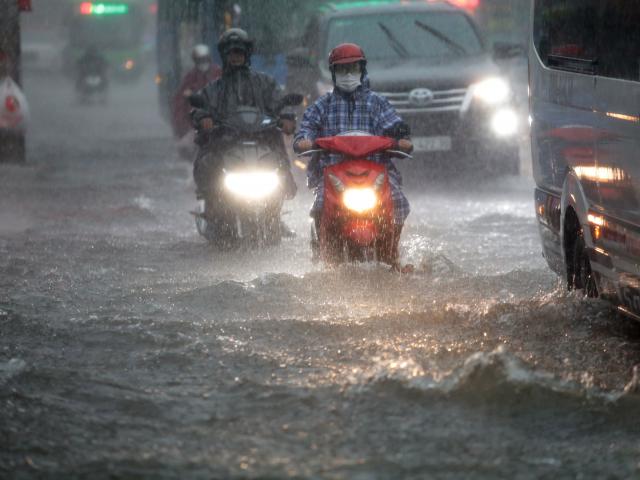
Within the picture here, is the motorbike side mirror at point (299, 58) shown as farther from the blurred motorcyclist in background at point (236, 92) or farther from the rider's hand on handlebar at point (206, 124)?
the rider's hand on handlebar at point (206, 124)

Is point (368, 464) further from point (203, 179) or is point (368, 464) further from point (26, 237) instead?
point (26, 237)

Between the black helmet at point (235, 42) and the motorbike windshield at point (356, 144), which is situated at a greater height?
the black helmet at point (235, 42)

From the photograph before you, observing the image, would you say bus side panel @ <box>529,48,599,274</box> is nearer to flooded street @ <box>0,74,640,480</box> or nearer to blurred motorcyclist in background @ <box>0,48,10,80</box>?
flooded street @ <box>0,74,640,480</box>

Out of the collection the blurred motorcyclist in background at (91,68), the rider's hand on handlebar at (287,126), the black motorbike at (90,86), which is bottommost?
the black motorbike at (90,86)

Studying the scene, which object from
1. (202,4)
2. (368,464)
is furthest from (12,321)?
(202,4)

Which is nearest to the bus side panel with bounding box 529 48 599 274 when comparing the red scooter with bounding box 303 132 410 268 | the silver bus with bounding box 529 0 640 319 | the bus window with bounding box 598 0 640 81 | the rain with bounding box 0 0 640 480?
the silver bus with bounding box 529 0 640 319

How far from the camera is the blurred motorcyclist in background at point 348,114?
10102 mm

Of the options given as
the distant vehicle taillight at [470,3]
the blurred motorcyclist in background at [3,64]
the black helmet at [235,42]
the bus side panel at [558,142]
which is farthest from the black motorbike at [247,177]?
the distant vehicle taillight at [470,3]

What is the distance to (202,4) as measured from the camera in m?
24.4

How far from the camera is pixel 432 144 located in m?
17.1

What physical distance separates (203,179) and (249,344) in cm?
467

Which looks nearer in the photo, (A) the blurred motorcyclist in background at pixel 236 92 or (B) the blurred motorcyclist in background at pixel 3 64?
(A) the blurred motorcyclist in background at pixel 236 92

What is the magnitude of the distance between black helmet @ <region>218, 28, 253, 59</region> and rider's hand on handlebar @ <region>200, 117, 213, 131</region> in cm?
76

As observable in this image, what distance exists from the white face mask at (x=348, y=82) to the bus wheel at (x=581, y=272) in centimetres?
245
